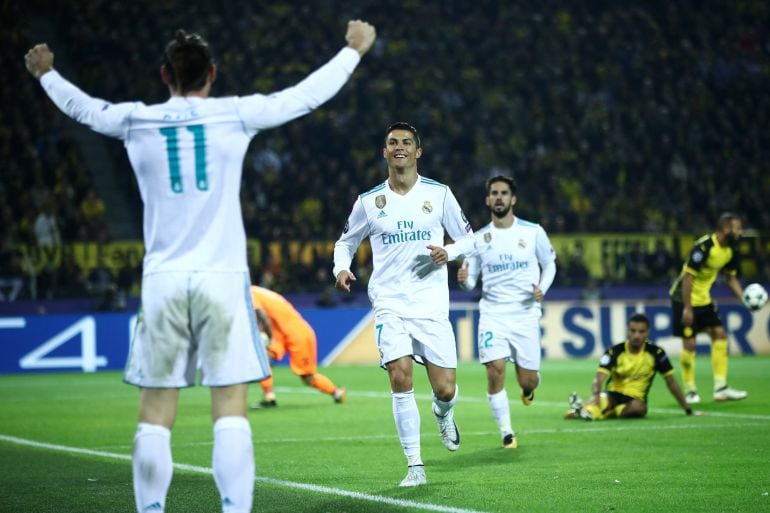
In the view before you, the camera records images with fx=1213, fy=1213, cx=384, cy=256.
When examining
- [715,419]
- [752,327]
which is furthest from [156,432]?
[752,327]

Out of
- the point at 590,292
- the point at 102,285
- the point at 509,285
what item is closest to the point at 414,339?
the point at 509,285

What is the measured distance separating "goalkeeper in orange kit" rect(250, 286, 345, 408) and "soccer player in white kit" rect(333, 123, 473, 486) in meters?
6.03

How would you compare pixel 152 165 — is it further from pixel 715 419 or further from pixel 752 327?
pixel 752 327

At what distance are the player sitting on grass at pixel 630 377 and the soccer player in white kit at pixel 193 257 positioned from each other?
305 inches

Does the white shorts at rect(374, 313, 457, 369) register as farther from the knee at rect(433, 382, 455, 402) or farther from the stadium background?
the stadium background

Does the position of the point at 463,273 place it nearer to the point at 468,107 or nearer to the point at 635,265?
the point at 635,265

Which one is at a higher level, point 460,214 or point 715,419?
point 460,214

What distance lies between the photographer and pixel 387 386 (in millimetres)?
18188

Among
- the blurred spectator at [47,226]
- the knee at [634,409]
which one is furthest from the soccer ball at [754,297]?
the blurred spectator at [47,226]

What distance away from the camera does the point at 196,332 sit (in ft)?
17.1

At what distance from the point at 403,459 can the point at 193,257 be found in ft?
14.9

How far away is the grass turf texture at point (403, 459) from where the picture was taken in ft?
23.4

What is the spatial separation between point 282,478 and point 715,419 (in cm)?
554

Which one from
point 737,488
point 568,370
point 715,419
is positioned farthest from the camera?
point 568,370
